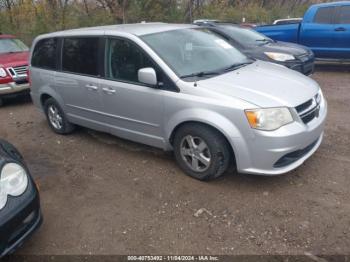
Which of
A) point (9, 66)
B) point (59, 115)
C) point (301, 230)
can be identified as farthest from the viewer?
point (9, 66)

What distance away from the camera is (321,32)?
9.03 metres

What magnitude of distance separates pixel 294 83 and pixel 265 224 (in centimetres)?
163

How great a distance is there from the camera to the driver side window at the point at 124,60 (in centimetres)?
407

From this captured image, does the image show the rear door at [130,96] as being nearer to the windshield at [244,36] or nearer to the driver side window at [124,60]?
the driver side window at [124,60]

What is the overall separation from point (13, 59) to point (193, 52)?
17.6 feet

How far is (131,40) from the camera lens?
4125 mm

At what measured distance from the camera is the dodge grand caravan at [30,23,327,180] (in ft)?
11.1

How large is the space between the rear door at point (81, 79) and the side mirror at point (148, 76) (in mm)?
915

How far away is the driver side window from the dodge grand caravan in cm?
1

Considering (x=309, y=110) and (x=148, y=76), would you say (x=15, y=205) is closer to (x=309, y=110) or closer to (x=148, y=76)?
(x=148, y=76)

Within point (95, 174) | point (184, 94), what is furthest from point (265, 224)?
point (95, 174)

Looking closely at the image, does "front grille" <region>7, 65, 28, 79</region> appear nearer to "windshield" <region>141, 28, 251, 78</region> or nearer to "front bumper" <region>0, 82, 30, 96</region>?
"front bumper" <region>0, 82, 30, 96</region>

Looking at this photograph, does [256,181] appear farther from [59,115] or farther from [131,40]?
[59,115]

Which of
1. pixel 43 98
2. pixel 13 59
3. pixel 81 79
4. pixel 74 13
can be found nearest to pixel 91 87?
pixel 81 79
